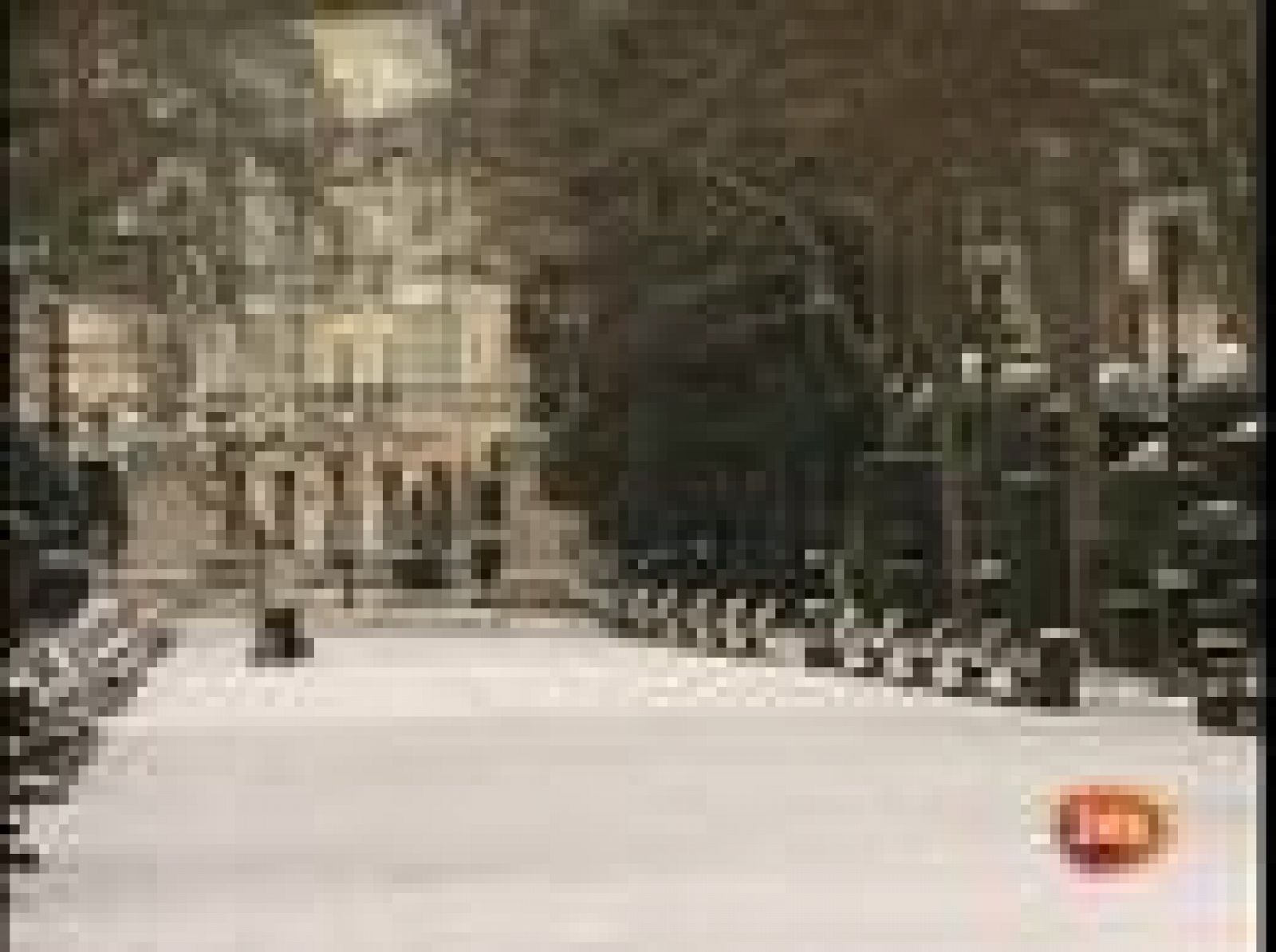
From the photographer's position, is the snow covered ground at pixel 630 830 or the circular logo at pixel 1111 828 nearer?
the circular logo at pixel 1111 828

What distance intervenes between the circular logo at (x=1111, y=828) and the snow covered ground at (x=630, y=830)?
11.3 ft

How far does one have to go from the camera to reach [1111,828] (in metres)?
8.47

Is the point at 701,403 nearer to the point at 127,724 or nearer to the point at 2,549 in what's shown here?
the point at 127,724

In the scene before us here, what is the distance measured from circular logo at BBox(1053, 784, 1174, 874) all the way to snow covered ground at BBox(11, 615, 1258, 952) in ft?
11.3

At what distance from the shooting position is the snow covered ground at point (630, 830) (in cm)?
1330

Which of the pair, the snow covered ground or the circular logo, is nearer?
the circular logo

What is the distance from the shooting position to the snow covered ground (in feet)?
43.6

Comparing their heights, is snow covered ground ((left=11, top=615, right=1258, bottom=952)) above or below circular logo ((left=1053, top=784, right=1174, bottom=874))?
below

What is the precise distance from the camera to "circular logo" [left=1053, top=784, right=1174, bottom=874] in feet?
27.6

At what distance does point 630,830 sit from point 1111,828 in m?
9.77

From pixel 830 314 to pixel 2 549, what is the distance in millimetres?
29749

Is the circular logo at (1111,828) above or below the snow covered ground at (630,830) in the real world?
above

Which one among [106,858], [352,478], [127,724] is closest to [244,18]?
[352,478]

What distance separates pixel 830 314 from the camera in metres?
45.8
